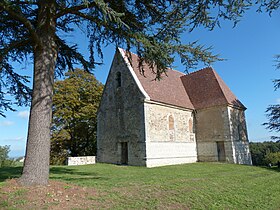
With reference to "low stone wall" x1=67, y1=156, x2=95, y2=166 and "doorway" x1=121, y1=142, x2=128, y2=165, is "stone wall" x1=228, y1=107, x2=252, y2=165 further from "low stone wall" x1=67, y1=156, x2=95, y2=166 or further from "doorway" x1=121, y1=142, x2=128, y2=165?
"low stone wall" x1=67, y1=156, x2=95, y2=166

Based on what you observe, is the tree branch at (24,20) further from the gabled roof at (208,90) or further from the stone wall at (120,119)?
the gabled roof at (208,90)

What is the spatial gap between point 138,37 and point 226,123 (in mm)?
15834

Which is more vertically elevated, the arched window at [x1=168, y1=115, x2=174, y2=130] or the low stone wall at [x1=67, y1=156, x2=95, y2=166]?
the arched window at [x1=168, y1=115, x2=174, y2=130]

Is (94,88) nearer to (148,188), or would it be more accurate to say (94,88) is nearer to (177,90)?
(177,90)

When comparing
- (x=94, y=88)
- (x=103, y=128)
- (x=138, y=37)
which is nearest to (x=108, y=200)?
(x=138, y=37)

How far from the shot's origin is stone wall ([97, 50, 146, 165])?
17750 mm

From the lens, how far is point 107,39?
880cm

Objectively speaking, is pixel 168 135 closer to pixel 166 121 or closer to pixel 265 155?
pixel 166 121

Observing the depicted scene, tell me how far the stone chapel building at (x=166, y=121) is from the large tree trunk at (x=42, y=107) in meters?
10.4

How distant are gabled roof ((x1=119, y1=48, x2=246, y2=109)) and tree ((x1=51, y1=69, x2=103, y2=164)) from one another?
8.24 meters

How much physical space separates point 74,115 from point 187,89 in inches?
505

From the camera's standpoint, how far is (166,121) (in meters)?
19.0

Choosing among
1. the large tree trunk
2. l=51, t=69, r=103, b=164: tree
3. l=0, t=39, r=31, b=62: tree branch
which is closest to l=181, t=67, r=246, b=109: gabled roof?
l=51, t=69, r=103, b=164: tree

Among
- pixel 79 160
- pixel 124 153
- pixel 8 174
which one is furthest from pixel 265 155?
pixel 8 174
